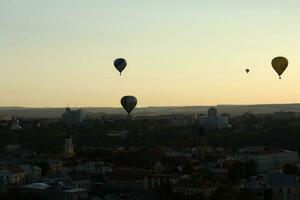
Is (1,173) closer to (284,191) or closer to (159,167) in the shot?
(159,167)

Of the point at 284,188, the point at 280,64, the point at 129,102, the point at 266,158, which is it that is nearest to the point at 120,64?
the point at 129,102

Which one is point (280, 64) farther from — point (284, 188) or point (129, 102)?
point (129, 102)

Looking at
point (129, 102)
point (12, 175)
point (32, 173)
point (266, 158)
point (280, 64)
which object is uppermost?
point (280, 64)

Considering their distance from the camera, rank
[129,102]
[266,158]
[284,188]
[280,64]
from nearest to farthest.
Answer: [284,188] → [280,64] → [129,102] → [266,158]

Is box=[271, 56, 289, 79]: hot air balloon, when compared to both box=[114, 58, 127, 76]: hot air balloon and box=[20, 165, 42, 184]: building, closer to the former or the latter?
box=[114, 58, 127, 76]: hot air balloon

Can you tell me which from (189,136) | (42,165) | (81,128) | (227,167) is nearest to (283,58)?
(227,167)

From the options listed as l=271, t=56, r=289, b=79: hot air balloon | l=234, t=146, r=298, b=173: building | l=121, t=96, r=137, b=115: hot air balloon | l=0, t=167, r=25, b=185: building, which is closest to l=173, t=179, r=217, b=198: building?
l=271, t=56, r=289, b=79: hot air balloon

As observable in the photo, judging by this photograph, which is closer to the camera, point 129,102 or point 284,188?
point 284,188

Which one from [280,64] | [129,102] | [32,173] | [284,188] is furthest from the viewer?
[129,102]

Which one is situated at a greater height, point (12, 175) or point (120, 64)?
point (120, 64)
